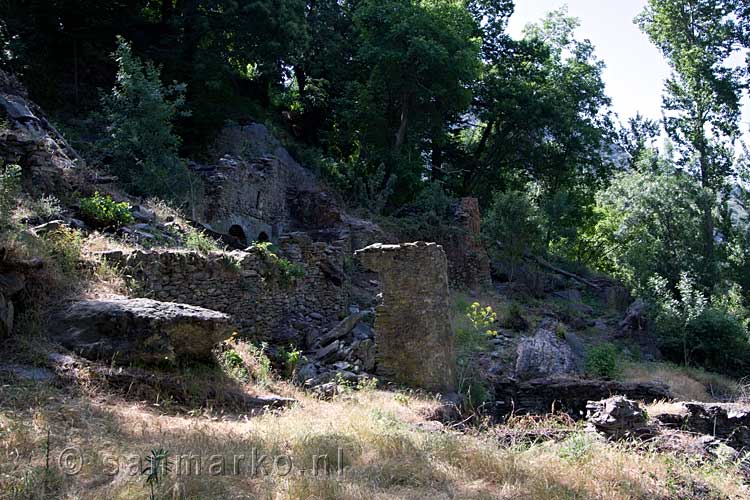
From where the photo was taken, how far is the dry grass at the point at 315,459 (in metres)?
4.88

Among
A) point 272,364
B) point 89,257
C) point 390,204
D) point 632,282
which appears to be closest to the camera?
point 89,257

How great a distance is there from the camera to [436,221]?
21.8m

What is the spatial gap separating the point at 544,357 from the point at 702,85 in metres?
17.3

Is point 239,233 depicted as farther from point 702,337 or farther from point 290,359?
point 702,337

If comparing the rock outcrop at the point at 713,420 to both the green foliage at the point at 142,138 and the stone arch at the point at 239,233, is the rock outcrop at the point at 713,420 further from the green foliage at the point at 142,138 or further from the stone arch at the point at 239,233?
the stone arch at the point at 239,233

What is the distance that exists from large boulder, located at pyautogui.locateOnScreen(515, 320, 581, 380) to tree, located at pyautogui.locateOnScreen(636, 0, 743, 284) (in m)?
13.0

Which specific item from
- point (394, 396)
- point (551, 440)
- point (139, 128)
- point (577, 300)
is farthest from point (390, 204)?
point (551, 440)

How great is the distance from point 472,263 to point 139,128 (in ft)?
36.1

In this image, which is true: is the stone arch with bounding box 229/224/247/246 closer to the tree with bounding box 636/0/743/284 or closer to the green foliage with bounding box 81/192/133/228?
the green foliage with bounding box 81/192/133/228

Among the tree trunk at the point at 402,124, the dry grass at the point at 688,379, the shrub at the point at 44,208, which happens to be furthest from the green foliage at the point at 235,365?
the tree trunk at the point at 402,124

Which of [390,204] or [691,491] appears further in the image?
[390,204]

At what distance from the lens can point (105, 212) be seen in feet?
36.5

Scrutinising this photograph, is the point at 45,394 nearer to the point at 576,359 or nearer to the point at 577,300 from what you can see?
the point at 576,359

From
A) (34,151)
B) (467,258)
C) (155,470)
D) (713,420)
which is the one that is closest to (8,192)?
(34,151)
